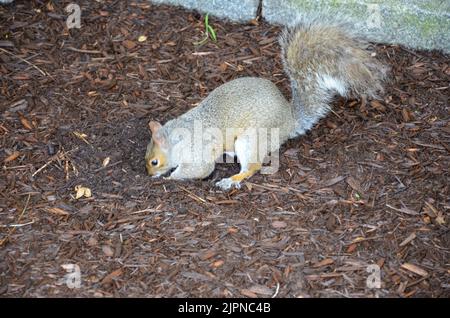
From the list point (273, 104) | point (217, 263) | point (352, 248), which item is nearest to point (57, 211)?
point (217, 263)

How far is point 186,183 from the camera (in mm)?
3832

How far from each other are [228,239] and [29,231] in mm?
1110

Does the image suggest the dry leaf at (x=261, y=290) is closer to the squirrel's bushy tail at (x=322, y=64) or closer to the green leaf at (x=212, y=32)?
the squirrel's bushy tail at (x=322, y=64)

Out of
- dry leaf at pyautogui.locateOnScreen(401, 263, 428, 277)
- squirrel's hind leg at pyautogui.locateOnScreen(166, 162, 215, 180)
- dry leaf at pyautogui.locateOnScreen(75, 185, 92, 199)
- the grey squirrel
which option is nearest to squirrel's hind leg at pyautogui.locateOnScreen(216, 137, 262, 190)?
the grey squirrel

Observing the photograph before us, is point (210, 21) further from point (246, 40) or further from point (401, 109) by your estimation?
point (401, 109)

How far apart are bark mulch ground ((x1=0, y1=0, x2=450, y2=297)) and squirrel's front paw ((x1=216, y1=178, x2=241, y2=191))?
10 centimetres

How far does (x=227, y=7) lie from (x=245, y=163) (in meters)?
1.65

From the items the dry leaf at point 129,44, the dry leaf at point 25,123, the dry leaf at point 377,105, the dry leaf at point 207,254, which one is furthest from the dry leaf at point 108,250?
the dry leaf at point 377,105

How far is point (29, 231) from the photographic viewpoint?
11.2 ft

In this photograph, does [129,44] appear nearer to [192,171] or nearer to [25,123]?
[25,123]

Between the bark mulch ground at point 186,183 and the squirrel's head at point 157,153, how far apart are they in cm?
9

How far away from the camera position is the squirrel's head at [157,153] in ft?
12.8

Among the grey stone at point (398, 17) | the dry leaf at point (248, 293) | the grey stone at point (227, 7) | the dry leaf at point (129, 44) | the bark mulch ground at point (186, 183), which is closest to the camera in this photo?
the dry leaf at point (248, 293)
